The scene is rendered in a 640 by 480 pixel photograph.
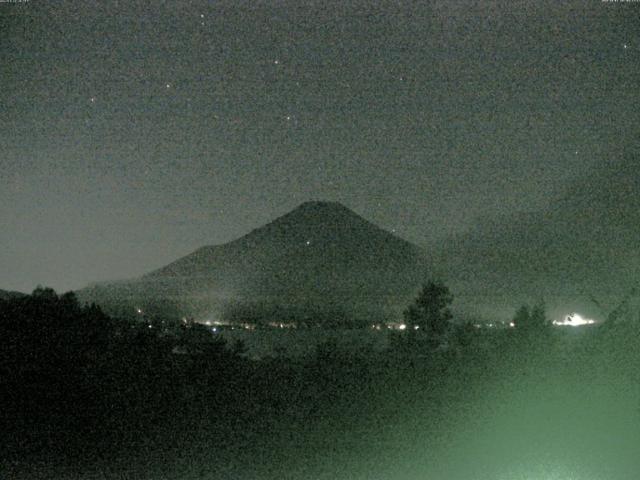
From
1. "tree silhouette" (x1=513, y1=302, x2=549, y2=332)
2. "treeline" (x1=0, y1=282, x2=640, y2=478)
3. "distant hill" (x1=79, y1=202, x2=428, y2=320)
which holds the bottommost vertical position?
"treeline" (x1=0, y1=282, x2=640, y2=478)

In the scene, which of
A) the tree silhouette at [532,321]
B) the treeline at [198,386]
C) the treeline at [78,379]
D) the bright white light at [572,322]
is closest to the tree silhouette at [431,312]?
the bright white light at [572,322]

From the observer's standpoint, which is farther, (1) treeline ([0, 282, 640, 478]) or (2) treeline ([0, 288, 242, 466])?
(2) treeline ([0, 288, 242, 466])

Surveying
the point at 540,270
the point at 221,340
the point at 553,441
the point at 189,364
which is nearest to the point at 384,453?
the point at 553,441

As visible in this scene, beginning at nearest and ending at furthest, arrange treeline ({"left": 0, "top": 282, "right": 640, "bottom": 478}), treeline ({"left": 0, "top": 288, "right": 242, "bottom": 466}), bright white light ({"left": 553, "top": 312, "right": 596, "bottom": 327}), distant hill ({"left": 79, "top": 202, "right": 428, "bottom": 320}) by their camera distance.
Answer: treeline ({"left": 0, "top": 282, "right": 640, "bottom": 478}), treeline ({"left": 0, "top": 288, "right": 242, "bottom": 466}), bright white light ({"left": 553, "top": 312, "right": 596, "bottom": 327}), distant hill ({"left": 79, "top": 202, "right": 428, "bottom": 320})

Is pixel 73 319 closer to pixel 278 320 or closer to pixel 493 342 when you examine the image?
pixel 493 342

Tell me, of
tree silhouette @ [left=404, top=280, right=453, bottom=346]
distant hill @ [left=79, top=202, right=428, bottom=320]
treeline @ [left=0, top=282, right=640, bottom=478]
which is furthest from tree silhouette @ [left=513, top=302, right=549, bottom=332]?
distant hill @ [left=79, top=202, right=428, bottom=320]

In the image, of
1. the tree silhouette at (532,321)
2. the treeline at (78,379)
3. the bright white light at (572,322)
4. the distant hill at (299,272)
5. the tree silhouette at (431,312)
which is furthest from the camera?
the distant hill at (299,272)

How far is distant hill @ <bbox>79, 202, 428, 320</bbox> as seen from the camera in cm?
5350

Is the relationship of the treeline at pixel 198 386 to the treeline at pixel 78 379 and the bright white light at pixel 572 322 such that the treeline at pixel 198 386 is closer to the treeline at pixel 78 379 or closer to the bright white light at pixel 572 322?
the treeline at pixel 78 379

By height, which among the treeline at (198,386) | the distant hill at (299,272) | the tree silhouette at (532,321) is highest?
the distant hill at (299,272)

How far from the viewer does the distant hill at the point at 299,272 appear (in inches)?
2106

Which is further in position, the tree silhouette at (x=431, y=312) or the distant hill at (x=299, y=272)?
the distant hill at (x=299, y=272)

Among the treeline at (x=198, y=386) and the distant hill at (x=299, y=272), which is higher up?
the distant hill at (x=299, y=272)

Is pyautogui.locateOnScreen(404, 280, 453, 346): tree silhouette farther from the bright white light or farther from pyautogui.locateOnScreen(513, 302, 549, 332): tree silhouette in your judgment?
pyautogui.locateOnScreen(513, 302, 549, 332): tree silhouette
